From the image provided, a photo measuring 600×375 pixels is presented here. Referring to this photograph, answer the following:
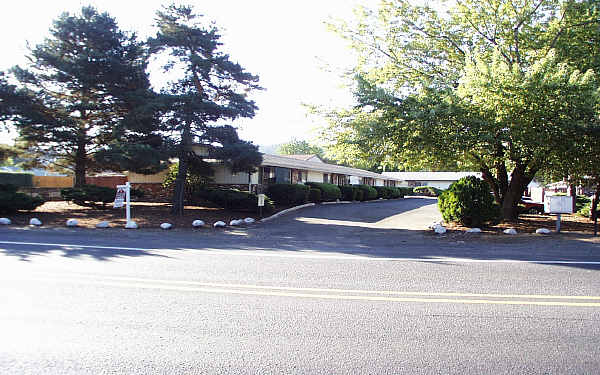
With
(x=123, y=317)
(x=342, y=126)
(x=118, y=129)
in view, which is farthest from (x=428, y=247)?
(x=118, y=129)

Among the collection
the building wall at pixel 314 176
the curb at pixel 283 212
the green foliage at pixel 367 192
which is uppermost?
the building wall at pixel 314 176

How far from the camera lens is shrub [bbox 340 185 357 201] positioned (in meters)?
30.2

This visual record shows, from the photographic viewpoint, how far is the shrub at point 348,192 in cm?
3017

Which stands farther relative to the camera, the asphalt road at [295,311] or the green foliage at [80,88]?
Result: the green foliage at [80,88]

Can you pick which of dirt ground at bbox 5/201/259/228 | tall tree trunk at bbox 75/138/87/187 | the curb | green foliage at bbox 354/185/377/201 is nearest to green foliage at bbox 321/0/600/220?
the curb

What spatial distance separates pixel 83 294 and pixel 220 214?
12979 millimetres

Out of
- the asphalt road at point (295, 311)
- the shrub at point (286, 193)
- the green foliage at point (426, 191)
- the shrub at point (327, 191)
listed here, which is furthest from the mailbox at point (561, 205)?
the green foliage at point (426, 191)

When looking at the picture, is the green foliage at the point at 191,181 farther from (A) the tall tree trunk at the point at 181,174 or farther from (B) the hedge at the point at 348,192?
(B) the hedge at the point at 348,192

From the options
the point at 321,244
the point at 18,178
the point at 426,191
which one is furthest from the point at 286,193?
the point at 426,191

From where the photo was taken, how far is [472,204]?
13.8 metres

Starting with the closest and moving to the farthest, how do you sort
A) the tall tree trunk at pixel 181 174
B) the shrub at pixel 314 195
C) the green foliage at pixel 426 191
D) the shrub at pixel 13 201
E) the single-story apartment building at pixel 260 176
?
the shrub at pixel 13 201 < the tall tree trunk at pixel 181 174 < the single-story apartment building at pixel 260 176 < the shrub at pixel 314 195 < the green foliage at pixel 426 191

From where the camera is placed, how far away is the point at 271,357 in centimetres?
352

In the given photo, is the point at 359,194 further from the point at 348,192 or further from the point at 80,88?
the point at 80,88

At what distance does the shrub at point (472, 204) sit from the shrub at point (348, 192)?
15756 millimetres
